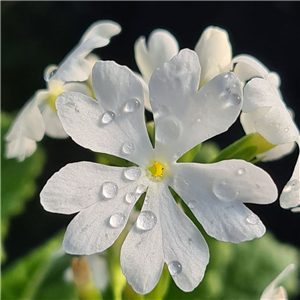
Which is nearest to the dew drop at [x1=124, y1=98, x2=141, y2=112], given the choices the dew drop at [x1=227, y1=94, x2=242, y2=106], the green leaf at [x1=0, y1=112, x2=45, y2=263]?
the dew drop at [x1=227, y1=94, x2=242, y2=106]

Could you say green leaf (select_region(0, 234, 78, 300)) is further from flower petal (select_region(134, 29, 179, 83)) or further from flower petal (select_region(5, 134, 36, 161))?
flower petal (select_region(134, 29, 179, 83))

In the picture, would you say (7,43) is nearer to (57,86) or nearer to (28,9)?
(28,9)

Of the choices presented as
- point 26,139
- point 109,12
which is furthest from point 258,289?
point 109,12

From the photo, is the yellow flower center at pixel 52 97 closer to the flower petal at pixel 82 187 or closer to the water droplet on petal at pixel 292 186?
the flower petal at pixel 82 187

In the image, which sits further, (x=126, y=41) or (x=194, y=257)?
(x=126, y=41)

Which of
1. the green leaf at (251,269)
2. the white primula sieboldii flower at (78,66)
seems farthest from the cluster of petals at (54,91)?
the green leaf at (251,269)

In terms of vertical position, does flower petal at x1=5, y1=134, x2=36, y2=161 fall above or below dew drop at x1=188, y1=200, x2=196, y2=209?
below

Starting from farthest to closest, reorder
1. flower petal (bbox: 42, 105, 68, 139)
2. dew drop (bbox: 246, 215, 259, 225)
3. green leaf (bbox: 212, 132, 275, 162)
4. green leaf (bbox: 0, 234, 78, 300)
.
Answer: green leaf (bbox: 0, 234, 78, 300)
flower petal (bbox: 42, 105, 68, 139)
green leaf (bbox: 212, 132, 275, 162)
dew drop (bbox: 246, 215, 259, 225)
